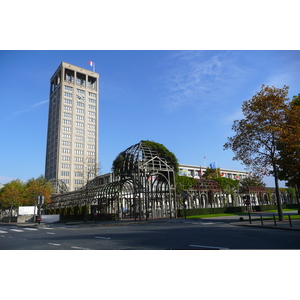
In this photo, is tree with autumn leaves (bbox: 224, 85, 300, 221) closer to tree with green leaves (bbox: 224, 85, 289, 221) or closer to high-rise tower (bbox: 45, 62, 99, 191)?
tree with green leaves (bbox: 224, 85, 289, 221)

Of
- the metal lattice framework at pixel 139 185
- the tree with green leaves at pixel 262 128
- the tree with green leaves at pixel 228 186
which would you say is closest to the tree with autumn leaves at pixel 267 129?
the tree with green leaves at pixel 262 128

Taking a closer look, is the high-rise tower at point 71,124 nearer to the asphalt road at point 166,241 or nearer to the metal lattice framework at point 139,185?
the metal lattice framework at point 139,185

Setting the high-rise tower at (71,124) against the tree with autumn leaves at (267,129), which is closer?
the tree with autumn leaves at (267,129)

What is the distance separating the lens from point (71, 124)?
12431 cm

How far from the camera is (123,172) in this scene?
36844mm

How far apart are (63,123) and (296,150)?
113107mm

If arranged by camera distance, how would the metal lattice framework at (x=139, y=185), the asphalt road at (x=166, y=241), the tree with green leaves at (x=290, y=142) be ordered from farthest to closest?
the metal lattice framework at (x=139, y=185), the tree with green leaves at (x=290, y=142), the asphalt road at (x=166, y=241)

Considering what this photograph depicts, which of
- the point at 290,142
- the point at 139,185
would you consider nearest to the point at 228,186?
the point at 139,185

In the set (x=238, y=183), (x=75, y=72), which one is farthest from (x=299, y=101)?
(x=75, y=72)

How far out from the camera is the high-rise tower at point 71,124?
118938 mm

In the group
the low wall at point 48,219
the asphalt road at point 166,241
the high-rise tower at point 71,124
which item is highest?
the high-rise tower at point 71,124

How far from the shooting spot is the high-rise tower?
390 ft

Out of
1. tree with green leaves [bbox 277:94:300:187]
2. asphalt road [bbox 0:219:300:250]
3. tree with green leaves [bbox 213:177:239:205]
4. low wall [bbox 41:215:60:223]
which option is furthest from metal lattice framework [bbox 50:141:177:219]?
tree with green leaves [bbox 213:177:239:205]

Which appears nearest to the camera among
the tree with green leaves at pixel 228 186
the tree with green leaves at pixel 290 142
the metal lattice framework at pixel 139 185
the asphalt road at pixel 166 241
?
the asphalt road at pixel 166 241
